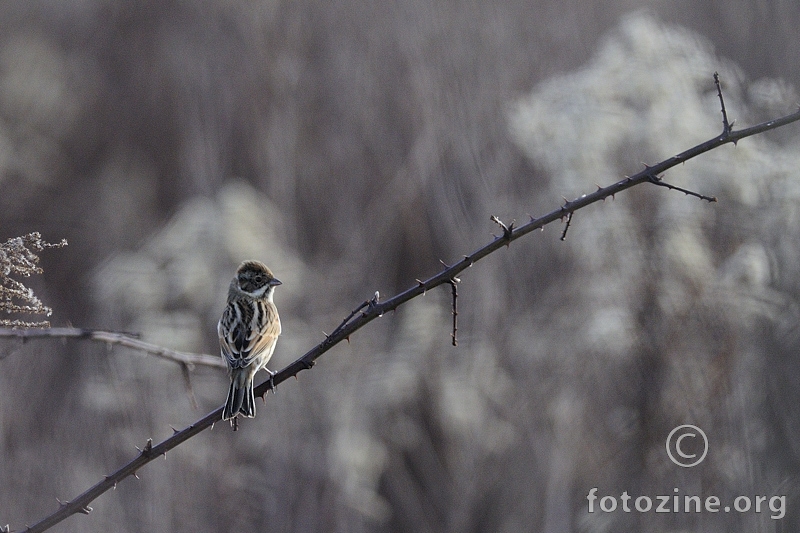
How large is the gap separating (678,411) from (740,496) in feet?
1.69

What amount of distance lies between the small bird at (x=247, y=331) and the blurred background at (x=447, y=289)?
106 cm

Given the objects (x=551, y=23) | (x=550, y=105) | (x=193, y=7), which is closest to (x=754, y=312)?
(x=550, y=105)

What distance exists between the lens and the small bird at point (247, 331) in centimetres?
309

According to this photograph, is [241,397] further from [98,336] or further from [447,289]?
[447,289]

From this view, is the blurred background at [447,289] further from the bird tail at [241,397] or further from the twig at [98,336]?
the twig at [98,336]

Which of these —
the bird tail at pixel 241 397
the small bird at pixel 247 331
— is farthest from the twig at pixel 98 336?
the small bird at pixel 247 331

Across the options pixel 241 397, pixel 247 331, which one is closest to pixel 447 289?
pixel 247 331

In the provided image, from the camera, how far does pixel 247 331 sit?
342 centimetres

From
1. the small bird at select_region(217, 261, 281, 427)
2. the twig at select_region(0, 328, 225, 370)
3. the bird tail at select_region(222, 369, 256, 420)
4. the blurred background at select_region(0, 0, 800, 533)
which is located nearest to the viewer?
the twig at select_region(0, 328, 225, 370)

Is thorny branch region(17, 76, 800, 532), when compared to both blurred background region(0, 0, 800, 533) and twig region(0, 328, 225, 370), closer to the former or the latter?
twig region(0, 328, 225, 370)

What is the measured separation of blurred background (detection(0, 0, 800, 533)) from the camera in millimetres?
4438

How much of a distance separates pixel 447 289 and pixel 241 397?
2.66m

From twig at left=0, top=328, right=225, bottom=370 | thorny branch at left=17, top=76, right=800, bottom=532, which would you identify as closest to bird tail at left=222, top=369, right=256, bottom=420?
twig at left=0, top=328, right=225, bottom=370

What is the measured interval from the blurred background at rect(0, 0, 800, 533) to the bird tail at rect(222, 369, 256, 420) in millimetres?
1739
